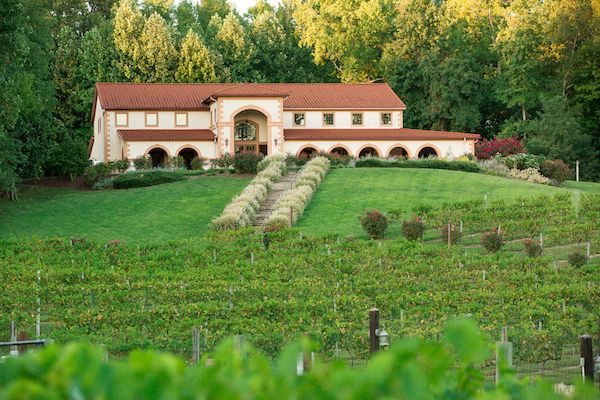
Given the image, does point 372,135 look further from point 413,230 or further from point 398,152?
point 413,230

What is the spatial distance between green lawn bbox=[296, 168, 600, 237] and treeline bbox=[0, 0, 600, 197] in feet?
37.1

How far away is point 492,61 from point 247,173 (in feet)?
82.9

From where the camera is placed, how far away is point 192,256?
29906 mm

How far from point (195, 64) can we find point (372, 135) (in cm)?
1422

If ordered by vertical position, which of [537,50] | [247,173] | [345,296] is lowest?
[345,296]

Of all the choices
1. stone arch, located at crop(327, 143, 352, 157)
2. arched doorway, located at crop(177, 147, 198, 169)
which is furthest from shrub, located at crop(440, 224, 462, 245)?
arched doorway, located at crop(177, 147, 198, 169)

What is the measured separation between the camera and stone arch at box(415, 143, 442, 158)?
56688 millimetres

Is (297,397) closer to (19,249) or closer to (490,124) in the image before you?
(19,249)

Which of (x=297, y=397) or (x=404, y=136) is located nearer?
(x=297, y=397)

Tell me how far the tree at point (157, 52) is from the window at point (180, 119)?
772 centimetres

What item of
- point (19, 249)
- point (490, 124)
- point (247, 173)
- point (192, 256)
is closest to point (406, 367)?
point (192, 256)

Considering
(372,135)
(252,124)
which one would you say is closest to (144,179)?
(252,124)

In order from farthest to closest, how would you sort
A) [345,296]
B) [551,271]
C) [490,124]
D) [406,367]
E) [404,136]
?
[490,124] → [404,136] → [551,271] → [345,296] → [406,367]

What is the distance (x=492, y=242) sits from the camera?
30141mm
